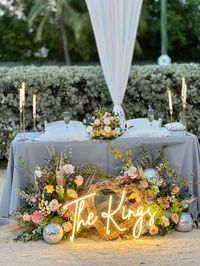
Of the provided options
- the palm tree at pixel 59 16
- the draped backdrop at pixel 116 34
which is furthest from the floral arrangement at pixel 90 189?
the palm tree at pixel 59 16

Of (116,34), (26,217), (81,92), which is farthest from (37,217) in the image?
(81,92)

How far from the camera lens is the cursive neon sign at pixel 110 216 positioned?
434 centimetres

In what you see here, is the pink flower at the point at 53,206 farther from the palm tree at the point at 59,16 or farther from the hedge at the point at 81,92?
the palm tree at the point at 59,16

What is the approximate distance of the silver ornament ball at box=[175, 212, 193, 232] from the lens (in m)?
4.54

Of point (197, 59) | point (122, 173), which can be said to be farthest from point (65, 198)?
point (197, 59)

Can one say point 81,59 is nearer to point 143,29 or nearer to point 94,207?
point 143,29

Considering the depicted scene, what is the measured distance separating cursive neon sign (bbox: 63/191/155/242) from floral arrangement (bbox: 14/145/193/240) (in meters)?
0.03

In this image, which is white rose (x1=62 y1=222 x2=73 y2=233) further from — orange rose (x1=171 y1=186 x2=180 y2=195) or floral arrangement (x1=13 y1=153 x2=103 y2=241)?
orange rose (x1=171 y1=186 x2=180 y2=195)

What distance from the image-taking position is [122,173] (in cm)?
461

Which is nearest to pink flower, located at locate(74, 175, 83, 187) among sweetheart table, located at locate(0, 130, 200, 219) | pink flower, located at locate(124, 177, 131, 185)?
sweetheart table, located at locate(0, 130, 200, 219)

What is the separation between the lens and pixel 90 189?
4.41 m

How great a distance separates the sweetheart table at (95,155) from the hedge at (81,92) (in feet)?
8.80

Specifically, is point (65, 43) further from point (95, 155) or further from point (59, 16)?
point (95, 155)

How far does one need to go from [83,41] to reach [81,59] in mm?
1105
